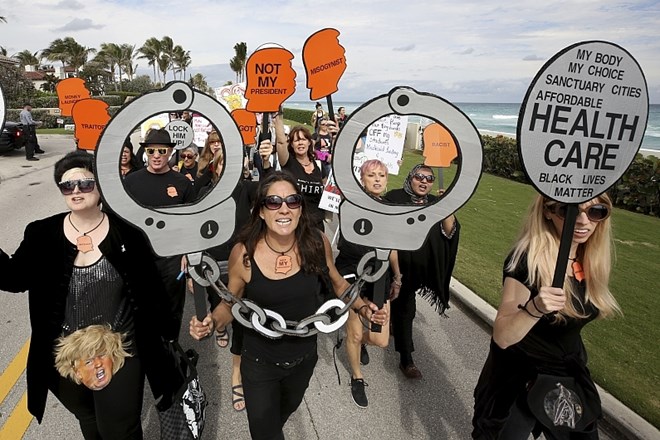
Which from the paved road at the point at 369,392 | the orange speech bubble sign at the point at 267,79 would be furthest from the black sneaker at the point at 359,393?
the orange speech bubble sign at the point at 267,79

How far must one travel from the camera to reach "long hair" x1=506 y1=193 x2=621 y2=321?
2.06 metres

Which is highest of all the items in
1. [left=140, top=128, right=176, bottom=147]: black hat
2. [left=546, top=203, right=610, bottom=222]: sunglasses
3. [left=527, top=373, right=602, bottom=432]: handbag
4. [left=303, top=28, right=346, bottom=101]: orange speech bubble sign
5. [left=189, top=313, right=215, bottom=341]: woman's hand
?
[left=303, top=28, right=346, bottom=101]: orange speech bubble sign

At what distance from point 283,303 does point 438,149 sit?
2.05 meters

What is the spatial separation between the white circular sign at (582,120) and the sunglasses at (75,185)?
1943 mm

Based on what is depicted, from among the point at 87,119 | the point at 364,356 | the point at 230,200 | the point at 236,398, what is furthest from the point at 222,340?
the point at 87,119

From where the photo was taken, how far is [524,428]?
2.23m

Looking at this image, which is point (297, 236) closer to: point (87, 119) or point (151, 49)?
point (87, 119)

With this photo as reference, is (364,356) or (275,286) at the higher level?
(275,286)

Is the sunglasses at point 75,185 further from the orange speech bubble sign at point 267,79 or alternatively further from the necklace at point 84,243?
the orange speech bubble sign at point 267,79

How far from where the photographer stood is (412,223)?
1771 mm

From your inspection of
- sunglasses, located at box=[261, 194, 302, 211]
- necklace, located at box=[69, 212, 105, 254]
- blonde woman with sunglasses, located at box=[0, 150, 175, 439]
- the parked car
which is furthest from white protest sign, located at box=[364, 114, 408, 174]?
the parked car

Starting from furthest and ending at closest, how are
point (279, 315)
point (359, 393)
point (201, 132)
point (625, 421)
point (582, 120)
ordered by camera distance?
point (201, 132) → point (359, 393) → point (625, 421) → point (279, 315) → point (582, 120)

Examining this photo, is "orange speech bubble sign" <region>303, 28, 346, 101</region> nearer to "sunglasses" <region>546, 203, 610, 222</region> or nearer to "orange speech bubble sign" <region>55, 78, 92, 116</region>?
"sunglasses" <region>546, 203, 610, 222</region>

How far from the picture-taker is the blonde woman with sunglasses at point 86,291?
2088 millimetres
